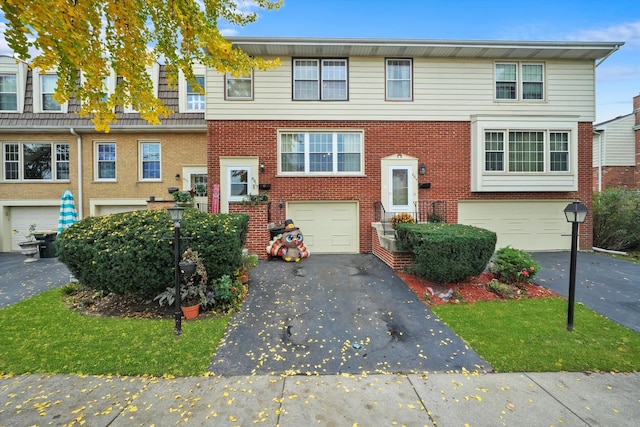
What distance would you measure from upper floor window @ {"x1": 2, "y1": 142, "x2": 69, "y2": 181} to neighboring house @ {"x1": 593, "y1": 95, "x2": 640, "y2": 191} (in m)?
27.8

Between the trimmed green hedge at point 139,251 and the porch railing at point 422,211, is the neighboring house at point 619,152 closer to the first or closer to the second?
the porch railing at point 422,211

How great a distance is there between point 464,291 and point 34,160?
16303 millimetres

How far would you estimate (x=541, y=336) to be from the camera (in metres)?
4.15

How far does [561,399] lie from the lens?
2.90 metres

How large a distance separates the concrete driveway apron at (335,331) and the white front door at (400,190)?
3.52 m

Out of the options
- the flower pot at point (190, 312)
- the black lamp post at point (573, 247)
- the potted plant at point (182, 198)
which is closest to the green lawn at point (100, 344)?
the flower pot at point (190, 312)

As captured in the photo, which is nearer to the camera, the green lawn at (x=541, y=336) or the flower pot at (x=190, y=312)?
the green lawn at (x=541, y=336)

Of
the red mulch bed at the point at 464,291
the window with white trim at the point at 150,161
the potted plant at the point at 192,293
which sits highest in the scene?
the window with white trim at the point at 150,161

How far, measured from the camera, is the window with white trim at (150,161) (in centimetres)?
1149

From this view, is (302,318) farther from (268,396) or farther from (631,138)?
(631,138)

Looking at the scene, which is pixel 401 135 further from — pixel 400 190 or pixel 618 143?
pixel 618 143

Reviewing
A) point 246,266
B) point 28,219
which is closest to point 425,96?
point 246,266

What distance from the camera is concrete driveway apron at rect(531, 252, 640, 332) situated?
5.04 meters

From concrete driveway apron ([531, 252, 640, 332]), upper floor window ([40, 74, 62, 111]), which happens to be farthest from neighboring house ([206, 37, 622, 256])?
upper floor window ([40, 74, 62, 111])
